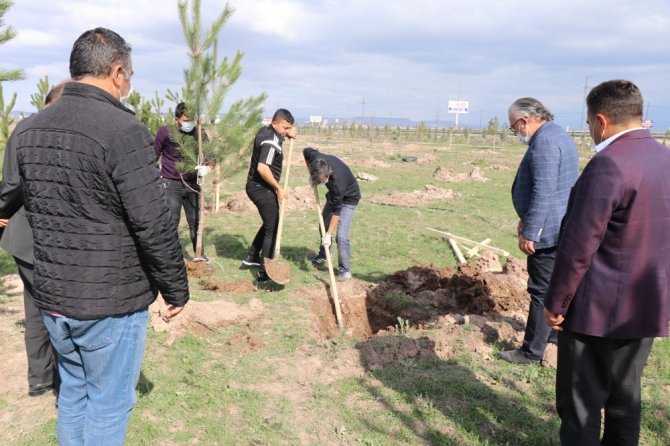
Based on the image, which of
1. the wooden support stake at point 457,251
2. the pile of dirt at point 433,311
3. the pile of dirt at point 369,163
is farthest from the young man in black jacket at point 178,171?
the pile of dirt at point 369,163

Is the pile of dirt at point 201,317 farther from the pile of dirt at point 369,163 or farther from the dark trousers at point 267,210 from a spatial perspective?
the pile of dirt at point 369,163

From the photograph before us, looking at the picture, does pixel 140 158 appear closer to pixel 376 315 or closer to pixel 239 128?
pixel 376 315

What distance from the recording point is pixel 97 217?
1719 mm

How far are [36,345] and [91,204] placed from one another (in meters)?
1.80

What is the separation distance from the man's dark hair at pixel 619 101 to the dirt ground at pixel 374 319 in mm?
2100

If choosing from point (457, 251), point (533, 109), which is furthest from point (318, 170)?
point (457, 251)

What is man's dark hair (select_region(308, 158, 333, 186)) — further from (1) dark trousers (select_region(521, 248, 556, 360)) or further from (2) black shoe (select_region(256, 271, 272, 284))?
(1) dark trousers (select_region(521, 248, 556, 360))

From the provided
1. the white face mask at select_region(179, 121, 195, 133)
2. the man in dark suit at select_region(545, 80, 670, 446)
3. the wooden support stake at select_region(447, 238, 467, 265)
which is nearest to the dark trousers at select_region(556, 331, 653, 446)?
the man in dark suit at select_region(545, 80, 670, 446)

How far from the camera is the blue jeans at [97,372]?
186 cm

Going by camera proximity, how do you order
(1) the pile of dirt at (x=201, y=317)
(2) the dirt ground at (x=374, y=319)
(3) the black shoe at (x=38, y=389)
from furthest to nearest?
(1) the pile of dirt at (x=201, y=317), (2) the dirt ground at (x=374, y=319), (3) the black shoe at (x=38, y=389)

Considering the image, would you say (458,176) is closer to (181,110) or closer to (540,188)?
(181,110)

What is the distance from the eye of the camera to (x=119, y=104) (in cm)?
181

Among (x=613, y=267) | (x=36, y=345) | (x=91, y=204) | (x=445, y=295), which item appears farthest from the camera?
(x=445, y=295)

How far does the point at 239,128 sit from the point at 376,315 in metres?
2.97
